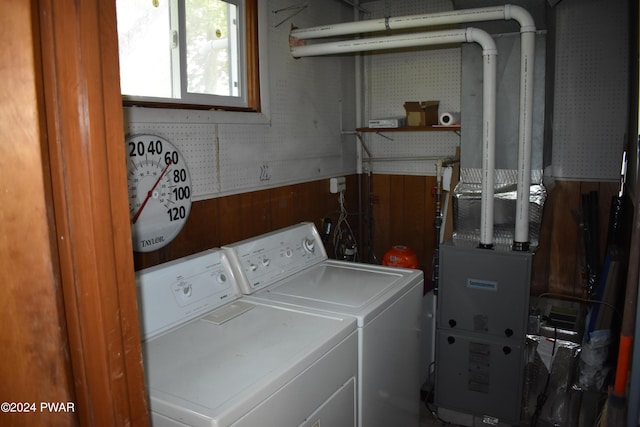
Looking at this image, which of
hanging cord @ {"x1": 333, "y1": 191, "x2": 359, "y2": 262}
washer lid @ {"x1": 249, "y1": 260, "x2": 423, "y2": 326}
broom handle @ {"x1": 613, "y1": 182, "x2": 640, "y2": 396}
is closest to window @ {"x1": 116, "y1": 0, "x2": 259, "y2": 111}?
washer lid @ {"x1": 249, "y1": 260, "x2": 423, "y2": 326}

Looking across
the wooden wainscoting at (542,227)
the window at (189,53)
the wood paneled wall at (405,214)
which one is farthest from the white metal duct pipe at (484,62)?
the wood paneled wall at (405,214)

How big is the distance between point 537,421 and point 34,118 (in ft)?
9.49

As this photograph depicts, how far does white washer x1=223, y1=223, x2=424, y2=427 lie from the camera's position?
1.87 meters

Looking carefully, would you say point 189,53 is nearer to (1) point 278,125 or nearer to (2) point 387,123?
(1) point 278,125

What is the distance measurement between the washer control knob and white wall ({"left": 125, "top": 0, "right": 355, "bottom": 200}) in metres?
0.40

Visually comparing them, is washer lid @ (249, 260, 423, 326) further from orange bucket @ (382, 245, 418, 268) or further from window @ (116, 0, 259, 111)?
window @ (116, 0, 259, 111)

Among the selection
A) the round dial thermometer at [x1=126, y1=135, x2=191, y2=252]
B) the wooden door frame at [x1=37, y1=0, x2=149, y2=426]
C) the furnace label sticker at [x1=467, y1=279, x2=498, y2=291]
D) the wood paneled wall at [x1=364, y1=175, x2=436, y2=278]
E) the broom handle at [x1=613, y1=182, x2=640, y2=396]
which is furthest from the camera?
the wood paneled wall at [x1=364, y1=175, x2=436, y2=278]

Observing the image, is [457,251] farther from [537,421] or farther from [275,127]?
[275,127]

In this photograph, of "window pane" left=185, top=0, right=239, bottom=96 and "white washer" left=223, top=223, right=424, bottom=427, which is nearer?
"white washer" left=223, top=223, right=424, bottom=427

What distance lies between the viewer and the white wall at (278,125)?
7.11 feet

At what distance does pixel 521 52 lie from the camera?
96.3 inches

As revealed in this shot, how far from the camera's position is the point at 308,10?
299cm

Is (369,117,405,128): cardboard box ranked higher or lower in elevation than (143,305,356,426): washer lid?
higher

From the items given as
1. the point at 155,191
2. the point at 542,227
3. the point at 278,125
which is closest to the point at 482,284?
the point at 542,227
